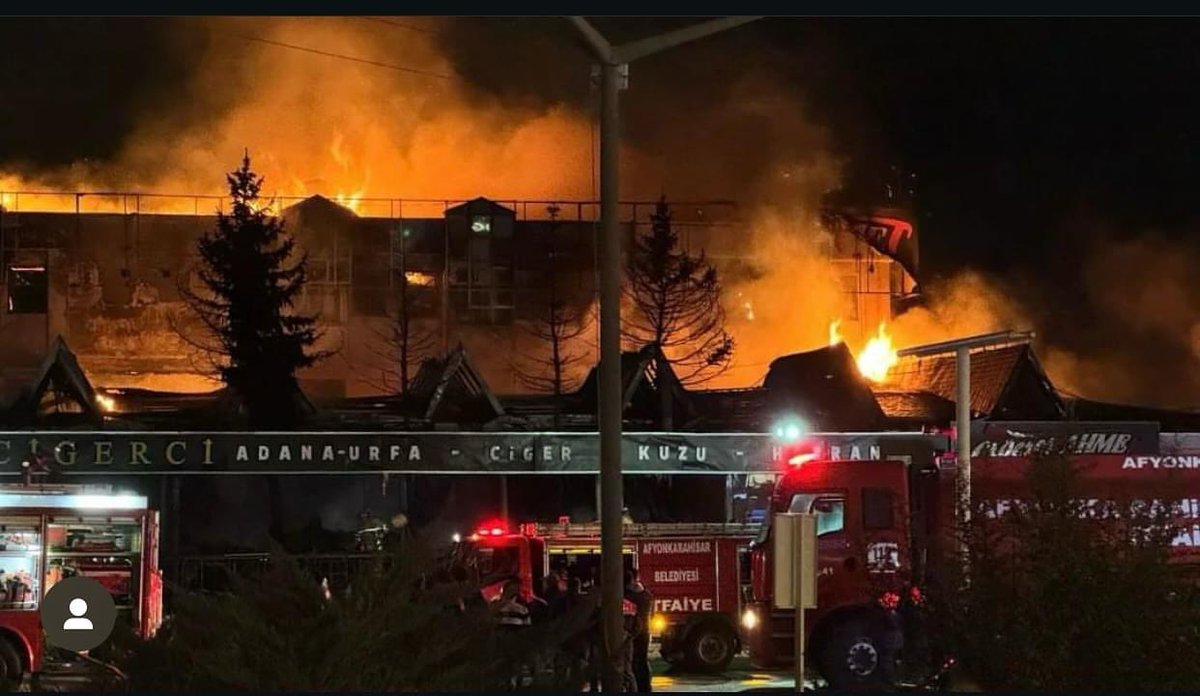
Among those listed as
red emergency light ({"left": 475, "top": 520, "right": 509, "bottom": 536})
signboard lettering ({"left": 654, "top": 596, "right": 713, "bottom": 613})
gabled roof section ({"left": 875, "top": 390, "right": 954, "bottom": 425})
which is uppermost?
gabled roof section ({"left": 875, "top": 390, "right": 954, "bottom": 425})

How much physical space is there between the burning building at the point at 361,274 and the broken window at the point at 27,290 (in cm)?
4

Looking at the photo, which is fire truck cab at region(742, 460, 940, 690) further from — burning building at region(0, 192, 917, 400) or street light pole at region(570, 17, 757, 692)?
burning building at region(0, 192, 917, 400)

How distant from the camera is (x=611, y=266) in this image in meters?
12.0

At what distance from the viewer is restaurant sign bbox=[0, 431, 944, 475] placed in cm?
2422

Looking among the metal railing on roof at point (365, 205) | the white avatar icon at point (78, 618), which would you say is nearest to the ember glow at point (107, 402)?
the metal railing on roof at point (365, 205)

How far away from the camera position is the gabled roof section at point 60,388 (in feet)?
99.8

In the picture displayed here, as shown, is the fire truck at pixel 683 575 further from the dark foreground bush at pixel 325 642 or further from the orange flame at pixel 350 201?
the orange flame at pixel 350 201

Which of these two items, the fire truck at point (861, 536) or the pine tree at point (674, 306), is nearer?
the fire truck at point (861, 536)

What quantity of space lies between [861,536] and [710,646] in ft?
12.2

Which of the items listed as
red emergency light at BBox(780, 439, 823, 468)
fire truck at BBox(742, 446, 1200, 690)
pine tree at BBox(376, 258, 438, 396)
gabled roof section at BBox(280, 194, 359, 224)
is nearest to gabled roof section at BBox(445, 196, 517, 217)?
pine tree at BBox(376, 258, 438, 396)

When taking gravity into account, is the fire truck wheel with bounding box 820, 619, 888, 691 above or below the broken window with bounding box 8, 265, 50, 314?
below

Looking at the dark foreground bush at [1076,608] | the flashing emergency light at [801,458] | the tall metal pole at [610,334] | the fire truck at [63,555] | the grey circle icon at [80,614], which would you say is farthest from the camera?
the flashing emergency light at [801,458]

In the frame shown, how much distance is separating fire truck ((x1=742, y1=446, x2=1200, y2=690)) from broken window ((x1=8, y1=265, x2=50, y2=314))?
27.1 metres

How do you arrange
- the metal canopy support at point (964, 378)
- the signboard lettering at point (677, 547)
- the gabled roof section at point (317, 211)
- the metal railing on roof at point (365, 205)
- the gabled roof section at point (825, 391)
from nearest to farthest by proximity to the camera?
1. the metal canopy support at point (964, 378)
2. the signboard lettering at point (677, 547)
3. the gabled roof section at point (825, 391)
4. the gabled roof section at point (317, 211)
5. the metal railing on roof at point (365, 205)
